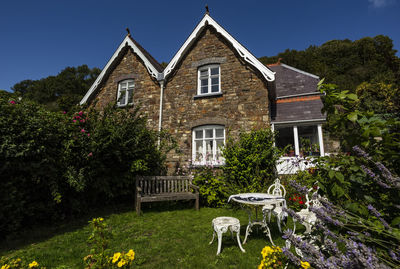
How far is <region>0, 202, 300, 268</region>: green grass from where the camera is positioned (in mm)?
3277

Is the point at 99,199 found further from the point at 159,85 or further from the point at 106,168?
the point at 159,85

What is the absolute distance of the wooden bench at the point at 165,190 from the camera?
20.4 feet

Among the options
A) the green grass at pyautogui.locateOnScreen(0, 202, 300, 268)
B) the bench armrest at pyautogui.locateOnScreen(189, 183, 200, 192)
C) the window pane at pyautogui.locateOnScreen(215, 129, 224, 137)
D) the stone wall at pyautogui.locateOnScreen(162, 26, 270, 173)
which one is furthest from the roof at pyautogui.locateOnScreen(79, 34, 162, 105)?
the green grass at pyautogui.locateOnScreen(0, 202, 300, 268)

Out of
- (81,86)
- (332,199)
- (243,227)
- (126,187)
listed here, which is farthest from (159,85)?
(81,86)

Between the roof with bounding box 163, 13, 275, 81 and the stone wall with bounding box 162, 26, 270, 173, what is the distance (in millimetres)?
247

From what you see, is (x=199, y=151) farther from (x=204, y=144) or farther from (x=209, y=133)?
(x=209, y=133)

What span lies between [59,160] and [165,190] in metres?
3.31

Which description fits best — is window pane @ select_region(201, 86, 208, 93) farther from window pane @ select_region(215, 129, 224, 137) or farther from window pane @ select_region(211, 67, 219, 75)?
window pane @ select_region(215, 129, 224, 137)

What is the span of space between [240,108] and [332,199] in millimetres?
7345

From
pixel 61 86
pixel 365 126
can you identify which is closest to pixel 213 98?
pixel 365 126

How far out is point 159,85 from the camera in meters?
10.4

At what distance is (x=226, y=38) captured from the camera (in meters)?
9.50

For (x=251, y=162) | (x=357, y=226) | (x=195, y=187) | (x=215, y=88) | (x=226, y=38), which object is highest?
(x=226, y=38)

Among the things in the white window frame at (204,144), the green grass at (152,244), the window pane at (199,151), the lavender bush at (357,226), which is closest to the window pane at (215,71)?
the white window frame at (204,144)
